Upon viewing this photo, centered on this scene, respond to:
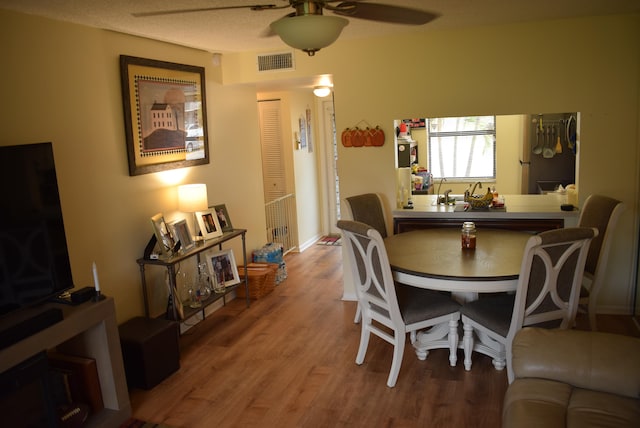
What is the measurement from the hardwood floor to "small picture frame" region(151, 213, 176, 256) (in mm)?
758

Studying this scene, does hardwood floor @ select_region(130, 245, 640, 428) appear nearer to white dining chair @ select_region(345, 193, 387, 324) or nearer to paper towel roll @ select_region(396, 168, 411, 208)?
white dining chair @ select_region(345, 193, 387, 324)

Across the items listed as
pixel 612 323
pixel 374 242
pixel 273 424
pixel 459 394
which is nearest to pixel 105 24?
pixel 374 242

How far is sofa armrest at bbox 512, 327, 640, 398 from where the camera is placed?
6.96 ft

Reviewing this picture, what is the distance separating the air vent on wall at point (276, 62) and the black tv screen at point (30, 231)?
2.29 metres

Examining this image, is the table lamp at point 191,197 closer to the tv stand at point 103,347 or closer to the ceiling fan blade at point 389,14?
the tv stand at point 103,347

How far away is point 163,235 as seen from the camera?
3734 mm

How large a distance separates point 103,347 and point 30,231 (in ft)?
2.42

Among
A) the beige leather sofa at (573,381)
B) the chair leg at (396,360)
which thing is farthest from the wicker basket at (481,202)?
the beige leather sofa at (573,381)

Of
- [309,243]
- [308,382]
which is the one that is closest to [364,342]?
[308,382]

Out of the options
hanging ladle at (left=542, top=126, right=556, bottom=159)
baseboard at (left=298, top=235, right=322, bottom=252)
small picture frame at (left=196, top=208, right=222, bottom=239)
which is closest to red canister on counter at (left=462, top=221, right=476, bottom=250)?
hanging ladle at (left=542, top=126, right=556, bottom=159)

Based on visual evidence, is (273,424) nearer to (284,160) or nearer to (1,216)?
(1,216)

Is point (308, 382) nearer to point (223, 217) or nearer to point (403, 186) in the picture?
point (223, 217)

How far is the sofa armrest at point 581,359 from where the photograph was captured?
2.12m

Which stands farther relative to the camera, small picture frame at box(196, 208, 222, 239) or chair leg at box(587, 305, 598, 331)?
small picture frame at box(196, 208, 222, 239)
